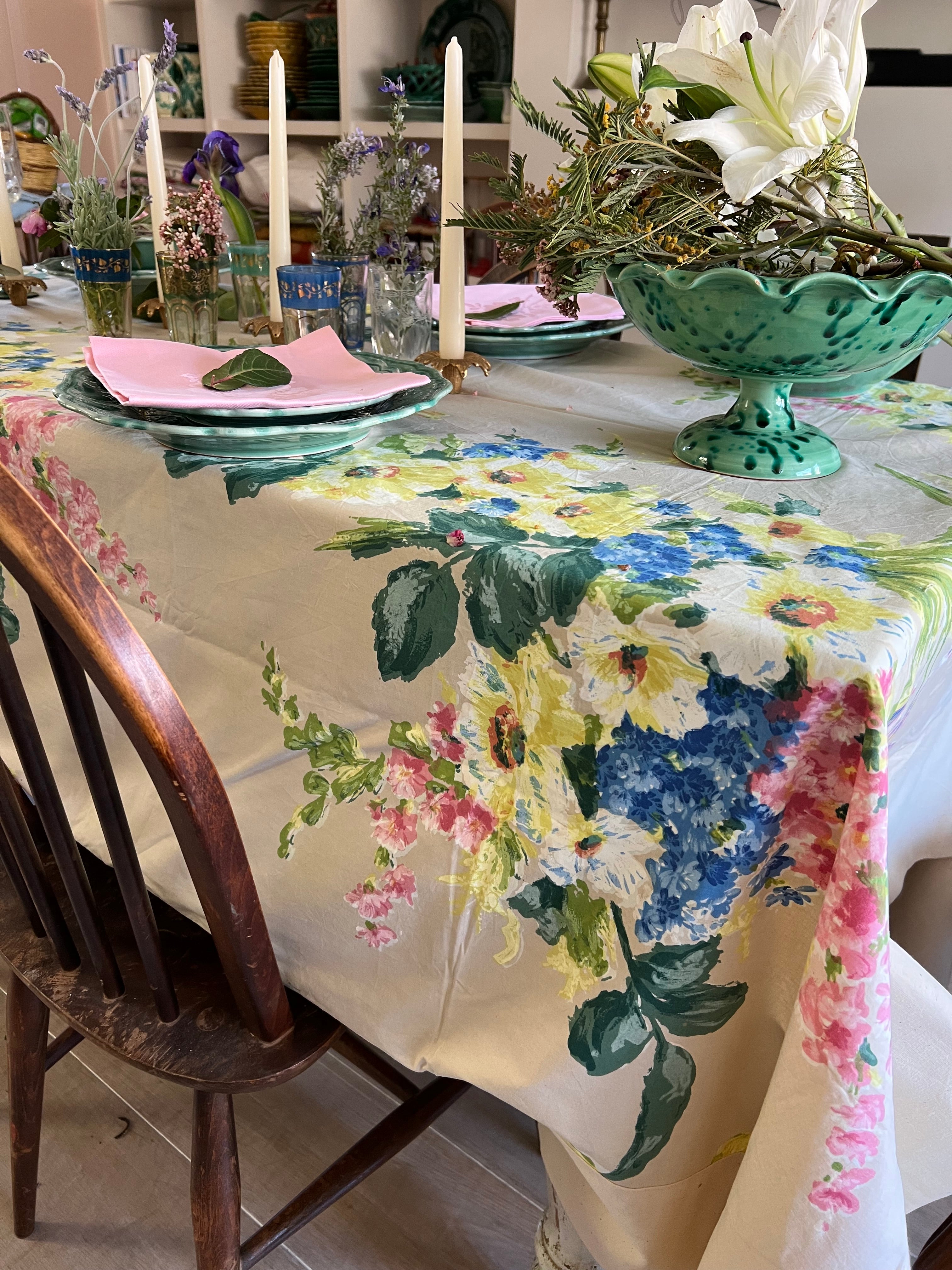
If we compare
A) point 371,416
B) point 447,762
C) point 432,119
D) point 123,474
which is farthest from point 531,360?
point 432,119

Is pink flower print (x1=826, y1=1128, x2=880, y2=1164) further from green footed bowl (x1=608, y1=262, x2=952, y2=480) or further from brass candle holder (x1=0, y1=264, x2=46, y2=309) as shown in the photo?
brass candle holder (x1=0, y1=264, x2=46, y2=309)

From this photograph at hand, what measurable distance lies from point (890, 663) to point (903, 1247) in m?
0.33


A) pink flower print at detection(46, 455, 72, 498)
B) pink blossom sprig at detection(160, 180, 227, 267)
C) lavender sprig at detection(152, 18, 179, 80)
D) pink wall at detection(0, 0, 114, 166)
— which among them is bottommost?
pink flower print at detection(46, 455, 72, 498)

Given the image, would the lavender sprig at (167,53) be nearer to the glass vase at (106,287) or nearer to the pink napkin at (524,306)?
the glass vase at (106,287)

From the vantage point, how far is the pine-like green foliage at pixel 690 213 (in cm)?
68

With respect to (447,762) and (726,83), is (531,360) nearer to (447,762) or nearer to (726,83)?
(726,83)

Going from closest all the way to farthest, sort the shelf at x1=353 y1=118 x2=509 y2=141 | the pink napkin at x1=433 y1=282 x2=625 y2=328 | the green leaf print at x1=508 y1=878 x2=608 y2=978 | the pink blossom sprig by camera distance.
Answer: the green leaf print at x1=508 y1=878 x2=608 y2=978, the pink blossom sprig, the pink napkin at x1=433 y1=282 x2=625 y2=328, the shelf at x1=353 y1=118 x2=509 y2=141

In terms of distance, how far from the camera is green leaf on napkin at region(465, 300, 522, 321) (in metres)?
1.19

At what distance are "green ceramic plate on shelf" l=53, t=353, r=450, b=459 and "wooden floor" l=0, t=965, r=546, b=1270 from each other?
2.66 ft

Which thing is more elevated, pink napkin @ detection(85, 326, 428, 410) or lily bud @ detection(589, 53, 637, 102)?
lily bud @ detection(589, 53, 637, 102)

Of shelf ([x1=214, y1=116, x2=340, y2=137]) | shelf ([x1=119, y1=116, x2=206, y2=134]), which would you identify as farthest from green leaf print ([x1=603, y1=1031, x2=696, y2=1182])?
shelf ([x1=119, y1=116, x2=206, y2=134])

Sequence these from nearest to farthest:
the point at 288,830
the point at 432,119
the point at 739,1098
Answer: the point at 739,1098, the point at 288,830, the point at 432,119

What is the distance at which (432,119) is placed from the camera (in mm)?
2777

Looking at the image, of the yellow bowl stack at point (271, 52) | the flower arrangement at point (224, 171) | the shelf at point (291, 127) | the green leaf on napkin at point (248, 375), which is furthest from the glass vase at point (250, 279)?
the yellow bowl stack at point (271, 52)
